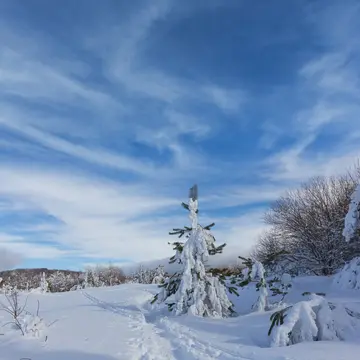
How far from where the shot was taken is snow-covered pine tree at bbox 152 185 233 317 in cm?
1202

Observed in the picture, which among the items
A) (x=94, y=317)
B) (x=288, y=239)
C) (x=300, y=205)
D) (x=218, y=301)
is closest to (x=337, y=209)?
(x=300, y=205)

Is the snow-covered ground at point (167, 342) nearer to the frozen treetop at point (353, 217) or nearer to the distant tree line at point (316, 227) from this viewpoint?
the frozen treetop at point (353, 217)

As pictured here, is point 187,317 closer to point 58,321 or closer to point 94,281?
point 58,321

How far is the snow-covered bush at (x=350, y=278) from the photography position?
39.8ft

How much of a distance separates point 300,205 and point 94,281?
4585 centimetres

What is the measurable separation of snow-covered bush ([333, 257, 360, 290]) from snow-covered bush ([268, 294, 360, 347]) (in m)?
5.29

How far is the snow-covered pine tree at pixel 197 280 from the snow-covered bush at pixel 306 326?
4858mm

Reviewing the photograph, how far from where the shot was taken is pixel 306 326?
7098 mm

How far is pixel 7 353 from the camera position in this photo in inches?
275

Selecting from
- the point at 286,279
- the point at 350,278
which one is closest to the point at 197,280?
the point at 286,279

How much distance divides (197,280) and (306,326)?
563 centimetres

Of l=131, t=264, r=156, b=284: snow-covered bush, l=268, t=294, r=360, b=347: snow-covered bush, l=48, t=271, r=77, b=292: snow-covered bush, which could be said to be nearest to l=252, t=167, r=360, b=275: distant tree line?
l=268, t=294, r=360, b=347: snow-covered bush

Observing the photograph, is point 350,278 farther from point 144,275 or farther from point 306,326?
point 144,275

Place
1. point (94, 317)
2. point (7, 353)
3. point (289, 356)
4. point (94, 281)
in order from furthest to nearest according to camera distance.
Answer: point (94, 281) → point (94, 317) → point (7, 353) → point (289, 356)
